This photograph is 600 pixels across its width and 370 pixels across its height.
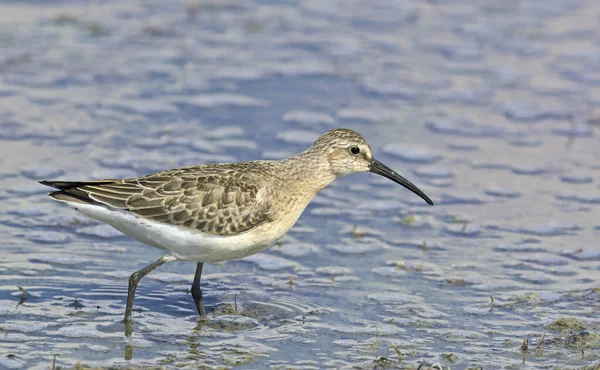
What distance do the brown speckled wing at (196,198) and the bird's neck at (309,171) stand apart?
1.13ft

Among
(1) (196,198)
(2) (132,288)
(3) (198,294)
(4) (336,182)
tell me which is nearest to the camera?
(2) (132,288)

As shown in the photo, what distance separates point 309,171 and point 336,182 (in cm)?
270

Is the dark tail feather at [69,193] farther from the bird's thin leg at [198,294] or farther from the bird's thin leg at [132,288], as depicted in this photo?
the bird's thin leg at [198,294]

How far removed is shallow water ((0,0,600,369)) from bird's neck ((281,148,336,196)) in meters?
0.96

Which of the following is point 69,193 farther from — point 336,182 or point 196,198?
point 336,182

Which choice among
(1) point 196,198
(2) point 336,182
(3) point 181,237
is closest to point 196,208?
(1) point 196,198

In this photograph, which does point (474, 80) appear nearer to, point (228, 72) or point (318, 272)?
point (228, 72)

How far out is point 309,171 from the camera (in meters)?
8.83

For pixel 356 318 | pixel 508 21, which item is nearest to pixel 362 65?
pixel 508 21

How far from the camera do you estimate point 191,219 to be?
8.19m

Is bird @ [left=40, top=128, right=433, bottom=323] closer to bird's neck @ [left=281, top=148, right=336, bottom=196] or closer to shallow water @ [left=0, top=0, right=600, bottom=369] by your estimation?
bird's neck @ [left=281, top=148, right=336, bottom=196]

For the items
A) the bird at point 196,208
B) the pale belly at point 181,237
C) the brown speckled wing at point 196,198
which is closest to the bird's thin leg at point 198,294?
the bird at point 196,208

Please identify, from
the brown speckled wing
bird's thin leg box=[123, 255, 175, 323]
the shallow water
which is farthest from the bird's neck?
bird's thin leg box=[123, 255, 175, 323]

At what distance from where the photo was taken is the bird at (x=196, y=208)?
8.12 m
